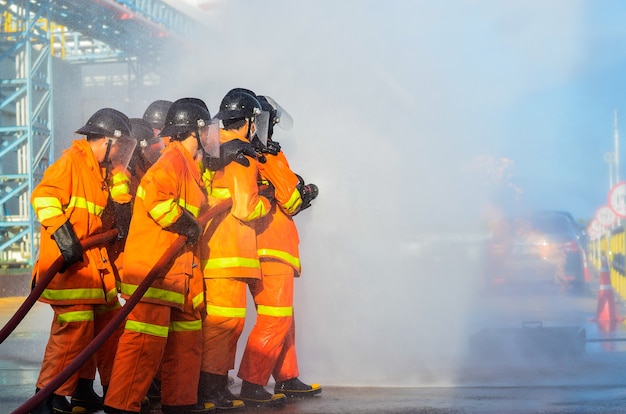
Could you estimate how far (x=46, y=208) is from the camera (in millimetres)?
4594

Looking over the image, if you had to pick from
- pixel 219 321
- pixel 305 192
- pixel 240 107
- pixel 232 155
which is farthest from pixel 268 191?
pixel 219 321

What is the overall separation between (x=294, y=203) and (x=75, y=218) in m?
1.20

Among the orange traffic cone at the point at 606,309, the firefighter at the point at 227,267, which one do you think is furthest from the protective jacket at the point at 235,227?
the orange traffic cone at the point at 606,309

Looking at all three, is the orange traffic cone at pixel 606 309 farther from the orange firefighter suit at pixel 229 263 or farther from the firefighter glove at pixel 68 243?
the firefighter glove at pixel 68 243

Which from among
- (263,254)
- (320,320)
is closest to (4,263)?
(320,320)

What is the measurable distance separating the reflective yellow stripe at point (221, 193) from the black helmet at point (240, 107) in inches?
16.2

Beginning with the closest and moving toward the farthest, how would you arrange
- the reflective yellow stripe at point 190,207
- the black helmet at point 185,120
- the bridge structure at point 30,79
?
the reflective yellow stripe at point 190,207 < the black helmet at point 185,120 < the bridge structure at point 30,79

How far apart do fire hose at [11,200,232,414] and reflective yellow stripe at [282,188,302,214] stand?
24.4 inches

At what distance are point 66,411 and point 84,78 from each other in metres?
24.3

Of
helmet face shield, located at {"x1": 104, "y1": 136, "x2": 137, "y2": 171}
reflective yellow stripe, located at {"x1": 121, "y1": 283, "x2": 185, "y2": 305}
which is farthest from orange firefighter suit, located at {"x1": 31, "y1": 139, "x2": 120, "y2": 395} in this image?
reflective yellow stripe, located at {"x1": 121, "y1": 283, "x2": 185, "y2": 305}

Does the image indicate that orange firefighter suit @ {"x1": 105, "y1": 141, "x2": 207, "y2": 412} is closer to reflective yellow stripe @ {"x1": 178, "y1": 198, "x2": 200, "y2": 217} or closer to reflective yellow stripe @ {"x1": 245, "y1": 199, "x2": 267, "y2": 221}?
reflective yellow stripe @ {"x1": 178, "y1": 198, "x2": 200, "y2": 217}

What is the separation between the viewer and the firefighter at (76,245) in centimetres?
460

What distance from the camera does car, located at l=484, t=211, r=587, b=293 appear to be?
10.2 metres

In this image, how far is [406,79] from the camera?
27.5 ft
